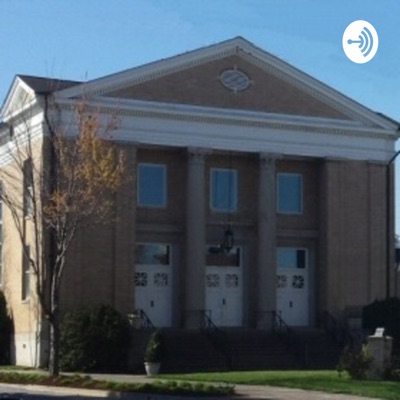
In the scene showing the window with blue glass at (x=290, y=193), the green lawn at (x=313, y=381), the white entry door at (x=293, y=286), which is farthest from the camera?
the window with blue glass at (x=290, y=193)

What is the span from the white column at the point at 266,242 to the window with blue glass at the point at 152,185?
12.8 feet

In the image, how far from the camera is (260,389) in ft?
104

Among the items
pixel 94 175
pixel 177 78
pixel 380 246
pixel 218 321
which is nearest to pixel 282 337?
pixel 218 321

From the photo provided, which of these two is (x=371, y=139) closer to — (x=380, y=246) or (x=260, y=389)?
(x=380, y=246)

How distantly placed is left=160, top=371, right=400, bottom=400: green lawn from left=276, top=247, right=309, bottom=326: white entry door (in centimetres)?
1066

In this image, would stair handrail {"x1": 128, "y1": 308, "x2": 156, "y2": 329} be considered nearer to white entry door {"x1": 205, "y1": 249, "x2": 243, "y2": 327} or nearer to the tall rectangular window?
white entry door {"x1": 205, "y1": 249, "x2": 243, "y2": 327}

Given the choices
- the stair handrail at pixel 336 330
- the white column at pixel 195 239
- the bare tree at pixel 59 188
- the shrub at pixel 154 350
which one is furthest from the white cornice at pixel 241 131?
the shrub at pixel 154 350

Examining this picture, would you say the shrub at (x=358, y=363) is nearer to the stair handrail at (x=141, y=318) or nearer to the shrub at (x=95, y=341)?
the shrub at (x=95, y=341)

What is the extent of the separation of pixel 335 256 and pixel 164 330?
8289 mm

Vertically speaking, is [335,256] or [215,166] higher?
[215,166]

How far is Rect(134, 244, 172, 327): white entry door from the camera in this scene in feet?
156

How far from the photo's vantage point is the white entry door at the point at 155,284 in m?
47.6

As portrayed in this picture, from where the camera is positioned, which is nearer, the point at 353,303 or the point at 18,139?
the point at 18,139

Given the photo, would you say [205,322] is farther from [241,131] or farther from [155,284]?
[241,131]
